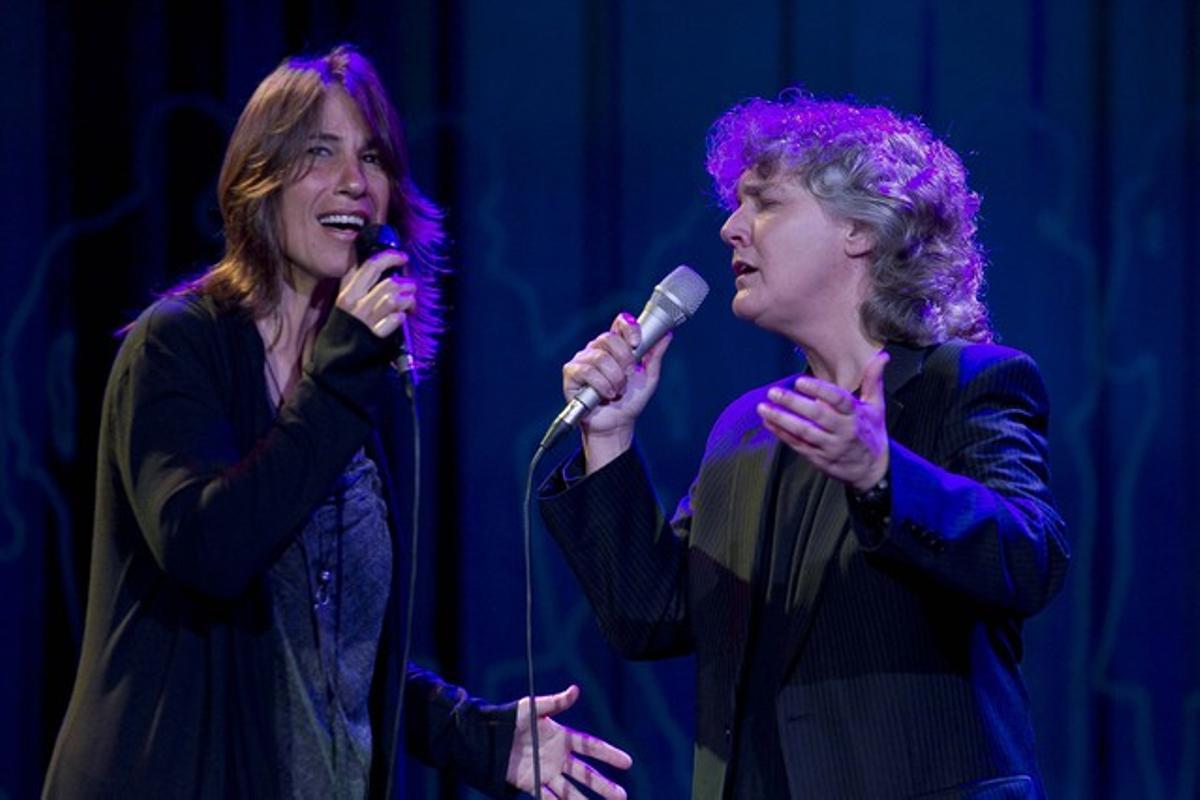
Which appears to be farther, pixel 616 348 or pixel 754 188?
pixel 754 188

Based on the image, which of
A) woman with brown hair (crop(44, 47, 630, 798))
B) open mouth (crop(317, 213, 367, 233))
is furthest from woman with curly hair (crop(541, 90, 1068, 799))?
open mouth (crop(317, 213, 367, 233))

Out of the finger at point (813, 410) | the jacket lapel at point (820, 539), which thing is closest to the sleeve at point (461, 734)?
the jacket lapel at point (820, 539)

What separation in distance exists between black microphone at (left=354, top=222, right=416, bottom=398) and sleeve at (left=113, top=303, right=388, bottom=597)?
0.13 feet

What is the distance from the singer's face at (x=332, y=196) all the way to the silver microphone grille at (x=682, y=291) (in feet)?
1.28

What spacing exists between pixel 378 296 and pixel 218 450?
0.24 metres

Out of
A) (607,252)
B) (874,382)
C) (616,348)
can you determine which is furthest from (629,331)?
(607,252)

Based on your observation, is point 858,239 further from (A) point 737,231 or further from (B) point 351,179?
(B) point 351,179

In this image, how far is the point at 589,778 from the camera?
2.00 m

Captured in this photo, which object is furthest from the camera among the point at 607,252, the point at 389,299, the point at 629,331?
the point at 607,252

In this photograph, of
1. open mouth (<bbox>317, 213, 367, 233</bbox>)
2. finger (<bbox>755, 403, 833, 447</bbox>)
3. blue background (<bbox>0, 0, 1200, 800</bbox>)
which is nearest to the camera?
finger (<bbox>755, 403, 833, 447</bbox>)

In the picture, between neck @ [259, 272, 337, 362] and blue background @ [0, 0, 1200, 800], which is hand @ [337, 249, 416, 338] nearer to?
neck @ [259, 272, 337, 362]

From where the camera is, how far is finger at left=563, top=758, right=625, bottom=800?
6.44ft

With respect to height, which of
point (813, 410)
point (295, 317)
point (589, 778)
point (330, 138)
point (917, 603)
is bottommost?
point (589, 778)

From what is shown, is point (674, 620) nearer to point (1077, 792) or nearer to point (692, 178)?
point (692, 178)
